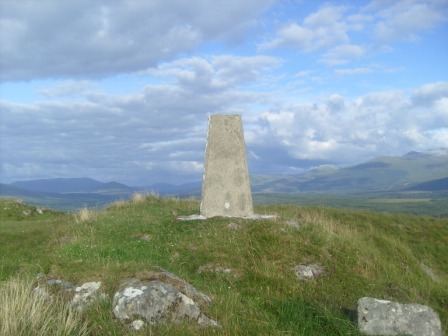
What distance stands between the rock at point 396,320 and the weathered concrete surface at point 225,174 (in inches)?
425

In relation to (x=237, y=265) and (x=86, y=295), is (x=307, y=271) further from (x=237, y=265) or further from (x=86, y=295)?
(x=86, y=295)

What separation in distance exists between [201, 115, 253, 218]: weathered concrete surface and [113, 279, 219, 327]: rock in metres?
10.8

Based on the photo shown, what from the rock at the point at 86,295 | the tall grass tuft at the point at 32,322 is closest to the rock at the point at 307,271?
the rock at the point at 86,295

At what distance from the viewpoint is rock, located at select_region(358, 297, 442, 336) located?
859 centimetres

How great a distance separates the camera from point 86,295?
30.0 feet

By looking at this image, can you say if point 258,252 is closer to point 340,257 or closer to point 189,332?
point 340,257

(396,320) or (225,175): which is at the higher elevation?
(225,175)

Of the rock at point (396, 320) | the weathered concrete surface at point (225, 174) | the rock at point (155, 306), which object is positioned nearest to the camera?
the rock at point (155, 306)

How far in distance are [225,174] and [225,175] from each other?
0.14ft

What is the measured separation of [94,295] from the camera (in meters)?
8.95

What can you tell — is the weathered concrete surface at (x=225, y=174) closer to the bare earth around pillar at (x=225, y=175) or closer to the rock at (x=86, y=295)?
the bare earth around pillar at (x=225, y=175)

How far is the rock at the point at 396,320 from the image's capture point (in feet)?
28.2

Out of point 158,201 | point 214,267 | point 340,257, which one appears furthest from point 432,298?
point 158,201

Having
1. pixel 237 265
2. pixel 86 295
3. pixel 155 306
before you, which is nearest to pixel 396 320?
pixel 155 306
